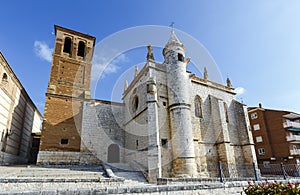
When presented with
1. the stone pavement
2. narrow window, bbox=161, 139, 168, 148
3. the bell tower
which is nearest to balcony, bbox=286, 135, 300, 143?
the bell tower

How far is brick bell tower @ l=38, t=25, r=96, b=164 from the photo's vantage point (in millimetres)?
14430

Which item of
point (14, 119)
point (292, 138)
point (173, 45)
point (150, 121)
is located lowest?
point (292, 138)

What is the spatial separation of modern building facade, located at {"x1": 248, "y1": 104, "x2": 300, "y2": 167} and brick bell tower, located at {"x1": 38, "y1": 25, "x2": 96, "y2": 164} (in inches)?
891

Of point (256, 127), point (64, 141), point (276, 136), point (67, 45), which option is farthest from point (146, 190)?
point (256, 127)

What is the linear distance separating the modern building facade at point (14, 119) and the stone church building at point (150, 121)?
3.23 metres

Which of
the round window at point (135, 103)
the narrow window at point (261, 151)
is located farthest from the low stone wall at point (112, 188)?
the narrow window at point (261, 151)

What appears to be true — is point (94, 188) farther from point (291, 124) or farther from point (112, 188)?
point (291, 124)

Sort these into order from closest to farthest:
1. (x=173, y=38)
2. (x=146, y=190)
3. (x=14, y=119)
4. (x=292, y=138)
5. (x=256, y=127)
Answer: (x=146, y=190), (x=14, y=119), (x=173, y=38), (x=292, y=138), (x=256, y=127)

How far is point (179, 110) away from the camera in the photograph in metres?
13.8

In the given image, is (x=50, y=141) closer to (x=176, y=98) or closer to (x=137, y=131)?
(x=137, y=131)

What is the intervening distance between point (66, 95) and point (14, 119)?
219 inches

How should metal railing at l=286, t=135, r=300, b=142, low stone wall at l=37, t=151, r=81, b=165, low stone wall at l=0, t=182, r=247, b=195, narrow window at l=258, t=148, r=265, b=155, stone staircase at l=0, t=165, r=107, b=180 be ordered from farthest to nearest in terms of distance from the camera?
1. narrow window at l=258, t=148, r=265, b=155
2. metal railing at l=286, t=135, r=300, b=142
3. low stone wall at l=37, t=151, r=81, b=165
4. stone staircase at l=0, t=165, r=107, b=180
5. low stone wall at l=0, t=182, r=247, b=195

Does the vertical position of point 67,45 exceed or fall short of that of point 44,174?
it exceeds it

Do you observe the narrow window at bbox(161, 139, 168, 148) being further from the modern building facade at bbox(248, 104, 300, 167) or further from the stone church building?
the modern building facade at bbox(248, 104, 300, 167)
